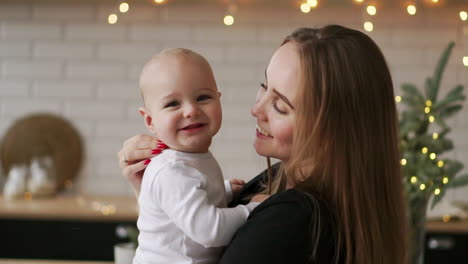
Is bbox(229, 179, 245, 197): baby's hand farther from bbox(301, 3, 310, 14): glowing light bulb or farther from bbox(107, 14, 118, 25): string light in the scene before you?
bbox(107, 14, 118, 25): string light

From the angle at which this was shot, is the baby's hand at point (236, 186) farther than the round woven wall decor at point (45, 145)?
No

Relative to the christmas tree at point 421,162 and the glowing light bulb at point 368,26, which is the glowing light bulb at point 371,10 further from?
the christmas tree at point 421,162

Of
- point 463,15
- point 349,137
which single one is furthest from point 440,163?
point 463,15

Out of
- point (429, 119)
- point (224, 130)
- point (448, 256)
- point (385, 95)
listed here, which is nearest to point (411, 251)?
point (429, 119)

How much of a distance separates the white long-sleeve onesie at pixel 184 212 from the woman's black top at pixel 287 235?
0.06 metres

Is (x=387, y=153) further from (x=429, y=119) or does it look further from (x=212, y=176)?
(x=429, y=119)

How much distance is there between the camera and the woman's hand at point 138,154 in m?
1.38

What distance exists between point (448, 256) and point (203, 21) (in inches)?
65.7

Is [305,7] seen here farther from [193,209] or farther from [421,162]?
[193,209]

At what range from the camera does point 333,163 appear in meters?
1.19

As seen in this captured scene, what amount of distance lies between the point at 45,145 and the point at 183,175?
2.39 m

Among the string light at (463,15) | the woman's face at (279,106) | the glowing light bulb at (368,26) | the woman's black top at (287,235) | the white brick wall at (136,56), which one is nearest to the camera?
the woman's black top at (287,235)

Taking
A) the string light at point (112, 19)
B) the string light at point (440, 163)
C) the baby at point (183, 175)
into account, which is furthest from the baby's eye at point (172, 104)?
the string light at point (112, 19)

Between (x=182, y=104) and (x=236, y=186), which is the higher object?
(x=182, y=104)
